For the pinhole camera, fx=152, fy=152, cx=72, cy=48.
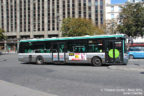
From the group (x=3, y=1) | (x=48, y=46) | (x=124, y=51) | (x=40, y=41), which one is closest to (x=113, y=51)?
(x=124, y=51)

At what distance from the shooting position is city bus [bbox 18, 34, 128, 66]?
1288 centimetres

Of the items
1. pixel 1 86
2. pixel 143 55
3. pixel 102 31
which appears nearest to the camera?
pixel 1 86

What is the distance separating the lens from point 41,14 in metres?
60.9

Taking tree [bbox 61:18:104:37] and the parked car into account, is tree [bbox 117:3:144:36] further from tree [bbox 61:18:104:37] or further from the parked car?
tree [bbox 61:18:104:37]

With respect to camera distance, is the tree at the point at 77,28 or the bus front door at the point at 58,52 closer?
the bus front door at the point at 58,52

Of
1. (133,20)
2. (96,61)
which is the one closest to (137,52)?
(133,20)

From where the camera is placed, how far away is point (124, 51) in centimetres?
1274

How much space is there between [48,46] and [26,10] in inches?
2056

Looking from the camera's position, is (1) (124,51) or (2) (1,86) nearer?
(2) (1,86)

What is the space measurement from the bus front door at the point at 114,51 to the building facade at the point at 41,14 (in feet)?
147

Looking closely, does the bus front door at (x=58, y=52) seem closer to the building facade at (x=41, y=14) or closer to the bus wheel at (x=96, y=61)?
the bus wheel at (x=96, y=61)

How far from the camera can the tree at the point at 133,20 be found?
77.8ft

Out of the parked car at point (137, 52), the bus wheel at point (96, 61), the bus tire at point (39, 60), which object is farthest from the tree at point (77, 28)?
the bus wheel at point (96, 61)

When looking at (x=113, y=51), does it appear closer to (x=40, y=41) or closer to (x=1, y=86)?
(x=40, y=41)
